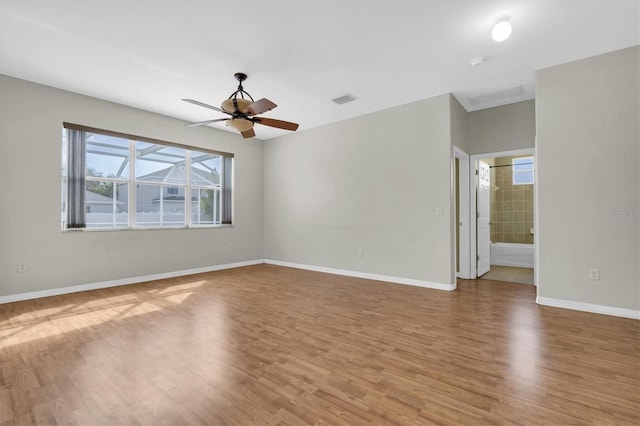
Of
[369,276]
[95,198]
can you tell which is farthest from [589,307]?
[95,198]

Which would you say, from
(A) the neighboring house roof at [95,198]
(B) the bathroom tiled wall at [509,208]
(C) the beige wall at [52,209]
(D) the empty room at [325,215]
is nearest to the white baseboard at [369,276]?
(D) the empty room at [325,215]

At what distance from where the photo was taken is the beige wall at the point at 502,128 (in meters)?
4.63

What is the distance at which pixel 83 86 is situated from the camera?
4074 millimetres

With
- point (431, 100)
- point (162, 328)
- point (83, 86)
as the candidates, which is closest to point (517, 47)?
point (431, 100)

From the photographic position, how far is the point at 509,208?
24.7ft

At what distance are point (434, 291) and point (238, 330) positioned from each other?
9.46ft

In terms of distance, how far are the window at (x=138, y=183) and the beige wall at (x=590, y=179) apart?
562 cm

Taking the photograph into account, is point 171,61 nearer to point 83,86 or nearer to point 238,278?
point 83,86

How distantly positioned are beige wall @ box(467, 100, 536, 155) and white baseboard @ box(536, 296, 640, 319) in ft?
8.00

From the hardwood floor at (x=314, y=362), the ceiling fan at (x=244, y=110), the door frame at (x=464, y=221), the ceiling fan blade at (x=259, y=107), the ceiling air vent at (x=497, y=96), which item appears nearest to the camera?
the hardwood floor at (x=314, y=362)

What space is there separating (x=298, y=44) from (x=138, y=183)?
377 cm

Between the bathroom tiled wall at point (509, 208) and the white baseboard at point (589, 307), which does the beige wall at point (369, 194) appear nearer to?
the white baseboard at point (589, 307)

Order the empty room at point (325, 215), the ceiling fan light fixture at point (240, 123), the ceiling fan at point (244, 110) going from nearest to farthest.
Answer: the empty room at point (325, 215) < the ceiling fan at point (244, 110) < the ceiling fan light fixture at point (240, 123)

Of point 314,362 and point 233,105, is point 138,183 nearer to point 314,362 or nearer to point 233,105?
point 233,105
